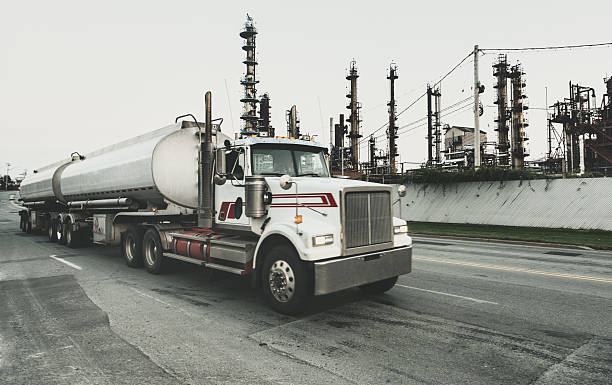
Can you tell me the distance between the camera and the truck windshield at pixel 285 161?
7309 mm

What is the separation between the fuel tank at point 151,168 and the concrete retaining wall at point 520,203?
66.0 feet

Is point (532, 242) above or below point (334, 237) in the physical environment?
below

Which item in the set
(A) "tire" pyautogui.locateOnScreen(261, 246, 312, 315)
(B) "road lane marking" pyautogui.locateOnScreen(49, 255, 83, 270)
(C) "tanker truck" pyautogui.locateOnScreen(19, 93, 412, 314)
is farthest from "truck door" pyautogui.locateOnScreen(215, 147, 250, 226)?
(B) "road lane marking" pyautogui.locateOnScreen(49, 255, 83, 270)

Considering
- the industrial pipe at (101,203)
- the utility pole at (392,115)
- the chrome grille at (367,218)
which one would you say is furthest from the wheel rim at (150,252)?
the utility pole at (392,115)

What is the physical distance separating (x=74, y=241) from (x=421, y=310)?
13.1 meters

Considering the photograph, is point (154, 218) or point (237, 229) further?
point (154, 218)

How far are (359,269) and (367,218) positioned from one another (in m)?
0.84

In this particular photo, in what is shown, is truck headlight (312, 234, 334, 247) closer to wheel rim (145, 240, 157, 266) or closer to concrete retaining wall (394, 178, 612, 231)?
wheel rim (145, 240, 157, 266)

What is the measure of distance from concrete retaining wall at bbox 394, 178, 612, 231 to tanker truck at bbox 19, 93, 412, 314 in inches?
708

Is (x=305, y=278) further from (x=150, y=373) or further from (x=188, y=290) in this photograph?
(x=188, y=290)

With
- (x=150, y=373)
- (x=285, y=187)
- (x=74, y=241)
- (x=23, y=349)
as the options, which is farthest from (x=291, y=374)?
(x=74, y=241)

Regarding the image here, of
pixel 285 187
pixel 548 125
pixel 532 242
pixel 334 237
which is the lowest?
pixel 532 242

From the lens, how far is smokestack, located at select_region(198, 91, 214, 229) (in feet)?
27.6

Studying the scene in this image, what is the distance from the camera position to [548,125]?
173ft
